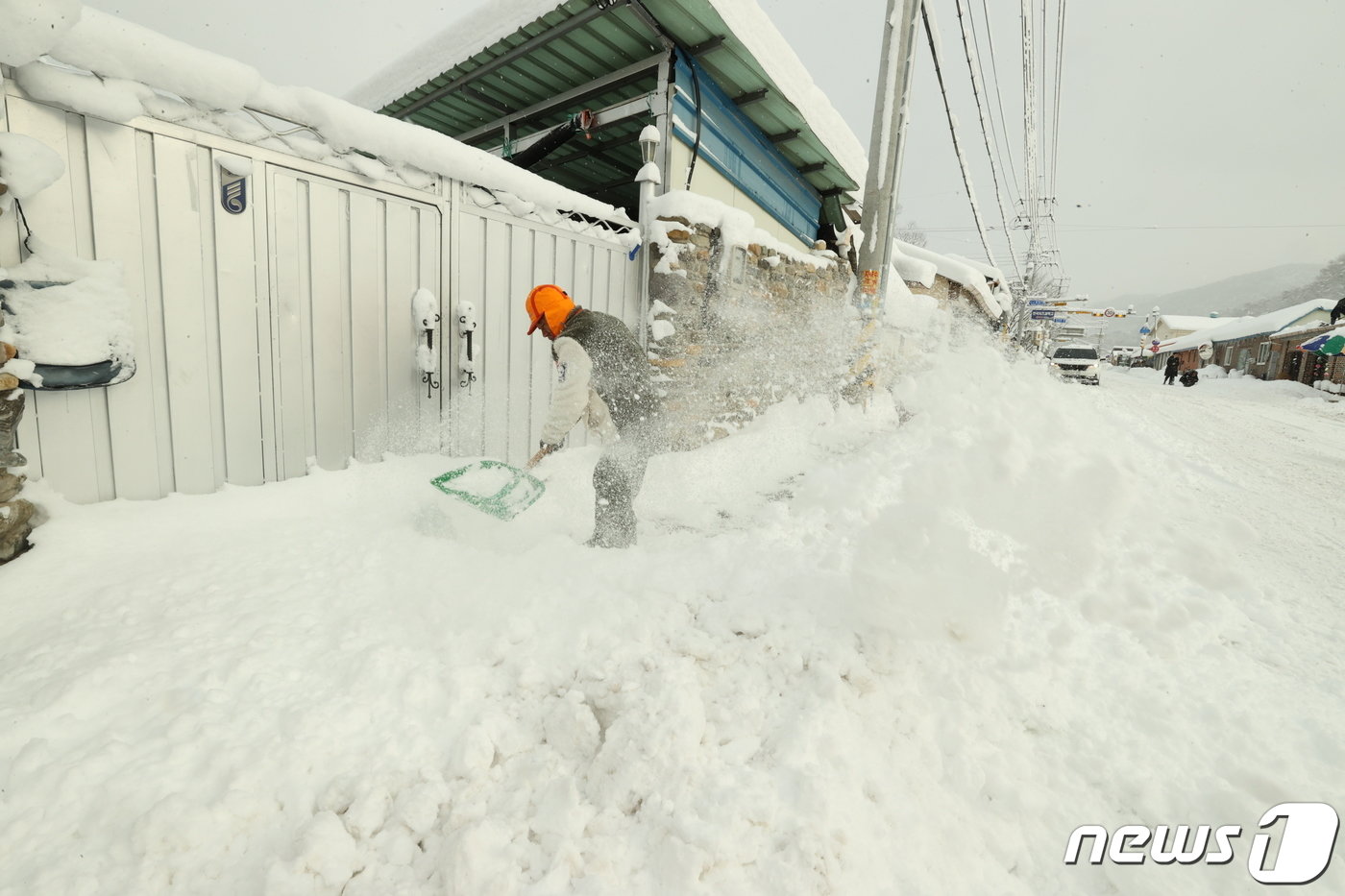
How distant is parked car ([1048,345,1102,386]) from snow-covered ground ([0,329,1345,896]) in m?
19.3

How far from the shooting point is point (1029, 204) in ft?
67.9

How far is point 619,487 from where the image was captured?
2.96 metres

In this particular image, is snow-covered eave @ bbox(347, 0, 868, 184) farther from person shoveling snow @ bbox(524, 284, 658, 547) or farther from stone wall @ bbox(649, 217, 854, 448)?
person shoveling snow @ bbox(524, 284, 658, 547)

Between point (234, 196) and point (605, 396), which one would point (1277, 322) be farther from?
point (234, 196)

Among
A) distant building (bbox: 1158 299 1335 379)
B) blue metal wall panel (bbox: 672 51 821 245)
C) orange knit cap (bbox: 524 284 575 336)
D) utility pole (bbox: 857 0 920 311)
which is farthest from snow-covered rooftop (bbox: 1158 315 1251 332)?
orange knit cap (bbox: 524 284 575 336)

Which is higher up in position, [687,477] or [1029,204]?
[1029,204]

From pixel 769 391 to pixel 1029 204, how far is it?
2079cm

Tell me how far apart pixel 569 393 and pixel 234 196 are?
6.47ft

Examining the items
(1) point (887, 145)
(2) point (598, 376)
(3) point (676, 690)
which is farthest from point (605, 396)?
(1) point (887, 145)

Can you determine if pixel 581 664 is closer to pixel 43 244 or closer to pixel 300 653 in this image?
pixel 300 653

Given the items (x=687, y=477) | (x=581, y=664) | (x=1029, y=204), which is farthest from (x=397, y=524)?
(x=1029, y=204)

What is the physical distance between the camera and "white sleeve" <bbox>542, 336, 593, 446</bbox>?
113 inches

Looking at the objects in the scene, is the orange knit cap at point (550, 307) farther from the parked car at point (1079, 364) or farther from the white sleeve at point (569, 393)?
the parked car at point (1079, 364)

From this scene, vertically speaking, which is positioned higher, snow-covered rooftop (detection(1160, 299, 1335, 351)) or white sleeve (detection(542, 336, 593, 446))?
snow-covered rooftop (detection(1160, 299, 1335, 351))
